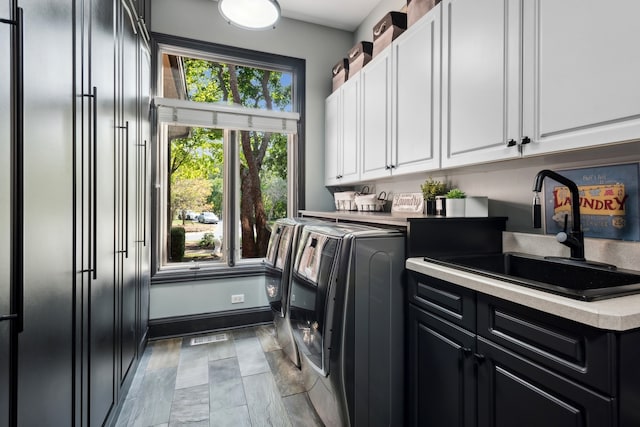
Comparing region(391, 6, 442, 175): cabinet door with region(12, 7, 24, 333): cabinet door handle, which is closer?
region(12, 7, 24, 333): cabinet door handle

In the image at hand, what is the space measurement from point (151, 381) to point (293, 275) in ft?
4.23

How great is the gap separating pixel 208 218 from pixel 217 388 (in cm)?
155

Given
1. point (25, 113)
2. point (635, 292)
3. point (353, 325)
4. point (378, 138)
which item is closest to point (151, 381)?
point (353, 325)

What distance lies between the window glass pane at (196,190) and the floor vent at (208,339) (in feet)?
2.36

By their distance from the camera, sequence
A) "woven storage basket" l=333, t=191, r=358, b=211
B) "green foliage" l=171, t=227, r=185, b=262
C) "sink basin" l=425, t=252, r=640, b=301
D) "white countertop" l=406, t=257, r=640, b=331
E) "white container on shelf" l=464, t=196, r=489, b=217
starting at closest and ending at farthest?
"white countertop" l=406, t=257, r=640, b=331 → "sink basin" l=425, t=252, r=640, b=301 → "white container on shelf" l=464, t=196, r=489, b=217 → "woven storage basket" l=333, t=191, r=358, b=211 → "green foliage" l=171, t=227, r=185, b=262

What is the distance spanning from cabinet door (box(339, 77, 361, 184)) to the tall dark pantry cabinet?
1.67 meters

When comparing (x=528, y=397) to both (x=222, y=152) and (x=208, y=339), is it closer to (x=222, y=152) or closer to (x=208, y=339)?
(x=208, y=339)

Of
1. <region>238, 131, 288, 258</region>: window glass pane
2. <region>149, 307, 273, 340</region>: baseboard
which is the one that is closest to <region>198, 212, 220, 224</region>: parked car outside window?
<region>238, 131, 288, 258</region>: window glass pane

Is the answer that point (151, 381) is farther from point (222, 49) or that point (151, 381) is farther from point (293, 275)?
point (222, 49)

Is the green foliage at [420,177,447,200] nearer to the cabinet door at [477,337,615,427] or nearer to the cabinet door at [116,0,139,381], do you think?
the cabinet door at [477,337,615,427]

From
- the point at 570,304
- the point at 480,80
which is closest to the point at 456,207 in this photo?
the point at 480,80

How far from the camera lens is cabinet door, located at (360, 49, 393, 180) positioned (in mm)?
2270

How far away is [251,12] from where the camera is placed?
1930mm

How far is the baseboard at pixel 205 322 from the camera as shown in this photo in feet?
9.28
